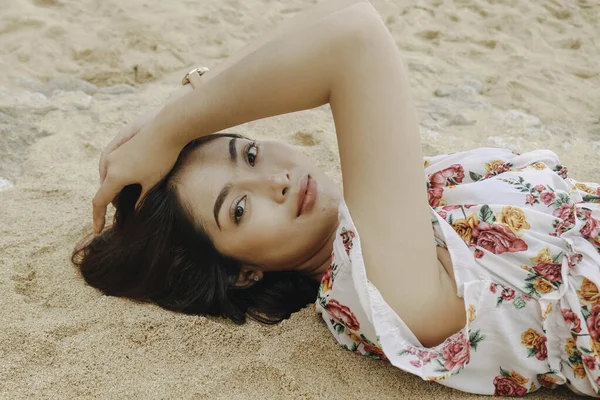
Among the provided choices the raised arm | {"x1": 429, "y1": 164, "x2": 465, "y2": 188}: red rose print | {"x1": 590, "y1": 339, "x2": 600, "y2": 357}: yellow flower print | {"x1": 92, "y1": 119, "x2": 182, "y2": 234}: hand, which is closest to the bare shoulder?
the raised arm

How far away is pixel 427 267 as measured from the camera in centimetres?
167

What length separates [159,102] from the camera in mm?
3797

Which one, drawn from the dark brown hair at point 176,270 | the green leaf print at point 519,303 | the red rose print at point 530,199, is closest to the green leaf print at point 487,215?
the red rose print at point 530,199

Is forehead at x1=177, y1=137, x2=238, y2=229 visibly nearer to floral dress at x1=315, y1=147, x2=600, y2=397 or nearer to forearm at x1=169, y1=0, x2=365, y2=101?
forearm at x1=169, y1=0, x2=365, y2=101

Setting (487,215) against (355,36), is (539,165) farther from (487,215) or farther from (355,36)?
(355,36)

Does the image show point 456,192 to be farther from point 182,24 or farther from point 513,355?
point 182,24

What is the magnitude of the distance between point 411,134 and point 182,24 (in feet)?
10.8

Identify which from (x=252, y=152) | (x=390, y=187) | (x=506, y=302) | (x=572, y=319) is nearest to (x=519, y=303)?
(x=506, y=302)

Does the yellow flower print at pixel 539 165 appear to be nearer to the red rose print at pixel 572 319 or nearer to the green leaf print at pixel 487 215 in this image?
the green leaf print at pixel 487 215

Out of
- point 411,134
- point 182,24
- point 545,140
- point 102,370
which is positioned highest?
point 411,134

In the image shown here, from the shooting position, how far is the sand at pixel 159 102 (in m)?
1.75

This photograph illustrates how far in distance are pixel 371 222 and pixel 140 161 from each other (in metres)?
0.78

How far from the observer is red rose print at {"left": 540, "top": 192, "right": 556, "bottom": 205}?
1845mm

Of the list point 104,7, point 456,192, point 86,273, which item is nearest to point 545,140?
point 456,192
